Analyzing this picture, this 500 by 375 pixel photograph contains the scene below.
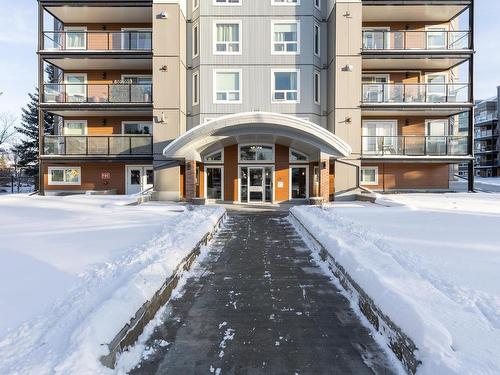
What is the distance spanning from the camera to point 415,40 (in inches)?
922

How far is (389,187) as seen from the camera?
23.5m

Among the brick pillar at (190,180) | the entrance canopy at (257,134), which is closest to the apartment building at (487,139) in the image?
the entrance canopy at (257,134)

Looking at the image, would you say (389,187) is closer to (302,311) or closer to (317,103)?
(317,103)

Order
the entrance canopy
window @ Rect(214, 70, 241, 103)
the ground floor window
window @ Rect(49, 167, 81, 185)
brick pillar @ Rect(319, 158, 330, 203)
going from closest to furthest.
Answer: the entrance canopy → brick pillar @ Rect(319, 158, 330, 203) → window @ Rect(214, 70, 241, 103) → the ground floor window → window @ Rect(49, 167, 81, 185)

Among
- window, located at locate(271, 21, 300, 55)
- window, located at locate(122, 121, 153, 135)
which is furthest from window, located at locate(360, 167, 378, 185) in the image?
window, located at locate(122, 121, 153, 135)

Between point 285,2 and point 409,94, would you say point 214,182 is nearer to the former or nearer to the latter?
point 285,2

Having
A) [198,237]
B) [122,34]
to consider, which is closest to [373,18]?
[122,34]

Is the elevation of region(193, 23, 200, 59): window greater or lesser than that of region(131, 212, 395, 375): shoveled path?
greater

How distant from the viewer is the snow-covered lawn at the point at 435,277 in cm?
320

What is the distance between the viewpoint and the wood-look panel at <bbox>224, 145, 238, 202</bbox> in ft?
72.9

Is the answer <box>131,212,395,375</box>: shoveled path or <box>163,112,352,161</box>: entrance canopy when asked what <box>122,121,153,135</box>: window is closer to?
<box>163,112,352,161</box>: entrance canopy

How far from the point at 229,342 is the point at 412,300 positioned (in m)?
2.15

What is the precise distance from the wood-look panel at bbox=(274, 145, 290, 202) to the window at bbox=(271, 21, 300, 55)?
5.88 m

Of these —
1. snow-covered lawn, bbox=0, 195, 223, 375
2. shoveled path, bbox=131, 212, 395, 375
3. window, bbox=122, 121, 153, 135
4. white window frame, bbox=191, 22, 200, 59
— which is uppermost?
white window frame, bbox=191, 22, 200, 59
